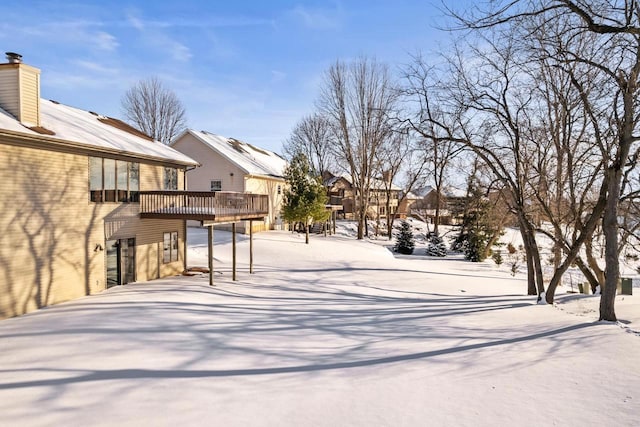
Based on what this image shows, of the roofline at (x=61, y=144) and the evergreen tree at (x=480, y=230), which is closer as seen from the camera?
the roofline at (x=61, y=144)

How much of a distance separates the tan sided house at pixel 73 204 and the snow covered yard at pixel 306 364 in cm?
107

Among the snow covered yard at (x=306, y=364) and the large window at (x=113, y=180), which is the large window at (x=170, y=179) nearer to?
the large window at (x=113, y=180)

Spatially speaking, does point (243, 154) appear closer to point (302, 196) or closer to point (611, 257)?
point (302, 196)

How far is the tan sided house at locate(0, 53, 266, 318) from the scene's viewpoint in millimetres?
10508

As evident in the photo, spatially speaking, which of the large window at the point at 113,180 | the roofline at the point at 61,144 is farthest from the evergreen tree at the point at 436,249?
the large window at the point at 113,180

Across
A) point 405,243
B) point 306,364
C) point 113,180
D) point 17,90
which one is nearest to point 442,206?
point 405,243

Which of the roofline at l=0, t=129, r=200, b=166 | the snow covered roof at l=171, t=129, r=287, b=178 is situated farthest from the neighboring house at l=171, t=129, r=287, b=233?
the roofline at l=0, t=129, r=200, b=166

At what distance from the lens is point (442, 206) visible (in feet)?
151

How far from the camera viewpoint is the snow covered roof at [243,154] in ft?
91.7

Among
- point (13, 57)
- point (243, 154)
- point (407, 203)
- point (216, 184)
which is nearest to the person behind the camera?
point (13, 57)

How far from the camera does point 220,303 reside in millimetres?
11773

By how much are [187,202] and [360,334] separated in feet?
28.1

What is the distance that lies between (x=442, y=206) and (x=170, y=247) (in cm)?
3543

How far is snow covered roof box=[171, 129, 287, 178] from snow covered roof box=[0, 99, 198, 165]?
31.4ft
